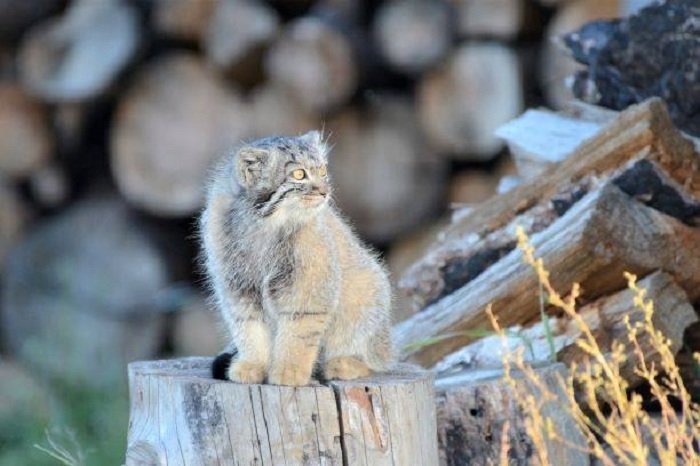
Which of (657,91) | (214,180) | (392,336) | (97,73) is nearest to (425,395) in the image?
(392,336)

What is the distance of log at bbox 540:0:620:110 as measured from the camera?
173 inches

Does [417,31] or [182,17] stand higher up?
[182,17]

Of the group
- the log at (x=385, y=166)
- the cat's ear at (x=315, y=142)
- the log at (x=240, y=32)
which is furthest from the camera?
the log at (x=385, y=166)

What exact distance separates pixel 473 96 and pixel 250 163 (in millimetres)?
1775

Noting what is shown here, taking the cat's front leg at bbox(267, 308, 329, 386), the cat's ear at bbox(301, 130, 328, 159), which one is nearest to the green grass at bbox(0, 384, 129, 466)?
the cat's front leg at bbox(267, 308, 329, 386)

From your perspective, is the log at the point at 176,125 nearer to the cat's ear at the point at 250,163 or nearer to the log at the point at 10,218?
the log at the point at 10,218

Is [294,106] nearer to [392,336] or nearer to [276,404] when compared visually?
[392,336]

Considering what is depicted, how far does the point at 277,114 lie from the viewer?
15.5ft

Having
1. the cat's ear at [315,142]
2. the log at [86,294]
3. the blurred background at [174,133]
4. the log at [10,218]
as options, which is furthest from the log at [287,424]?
the log at [10,218]

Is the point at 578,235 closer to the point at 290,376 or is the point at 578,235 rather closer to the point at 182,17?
the point at 290,376

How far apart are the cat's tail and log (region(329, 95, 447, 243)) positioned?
1.82 m

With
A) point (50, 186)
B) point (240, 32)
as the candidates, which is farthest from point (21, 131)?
point (240, 32)

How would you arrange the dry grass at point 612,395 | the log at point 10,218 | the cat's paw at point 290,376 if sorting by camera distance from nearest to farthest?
the dry grass at point 612,395
the cat's paw at point 290,376
the log at point 10,218

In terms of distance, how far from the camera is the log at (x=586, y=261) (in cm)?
326
